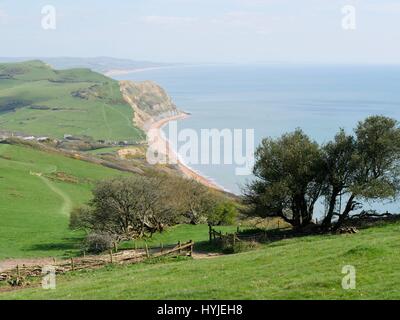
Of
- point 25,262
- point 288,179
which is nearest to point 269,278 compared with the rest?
point 288,179

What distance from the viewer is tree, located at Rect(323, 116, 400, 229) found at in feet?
128

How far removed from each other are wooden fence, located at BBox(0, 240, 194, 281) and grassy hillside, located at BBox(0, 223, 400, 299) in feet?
8.31

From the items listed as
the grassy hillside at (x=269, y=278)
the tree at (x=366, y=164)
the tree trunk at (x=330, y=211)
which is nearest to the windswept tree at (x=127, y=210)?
the grassy hillside at (x=269, y=278)

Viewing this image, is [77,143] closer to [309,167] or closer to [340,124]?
[340,124]

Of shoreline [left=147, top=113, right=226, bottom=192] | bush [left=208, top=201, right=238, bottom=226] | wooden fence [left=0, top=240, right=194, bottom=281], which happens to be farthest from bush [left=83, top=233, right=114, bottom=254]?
shoreline [left=147, top=113, right=226, bottom=192]

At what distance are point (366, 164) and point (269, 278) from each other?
66.4 ft

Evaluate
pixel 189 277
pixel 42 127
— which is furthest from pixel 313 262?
pixel 42 127

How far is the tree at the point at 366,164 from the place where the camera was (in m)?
39.1

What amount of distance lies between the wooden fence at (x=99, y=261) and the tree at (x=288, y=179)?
768 cm

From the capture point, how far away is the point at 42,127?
195 meters

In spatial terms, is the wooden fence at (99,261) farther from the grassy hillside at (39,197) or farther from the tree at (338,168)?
the tree at (338,168)
